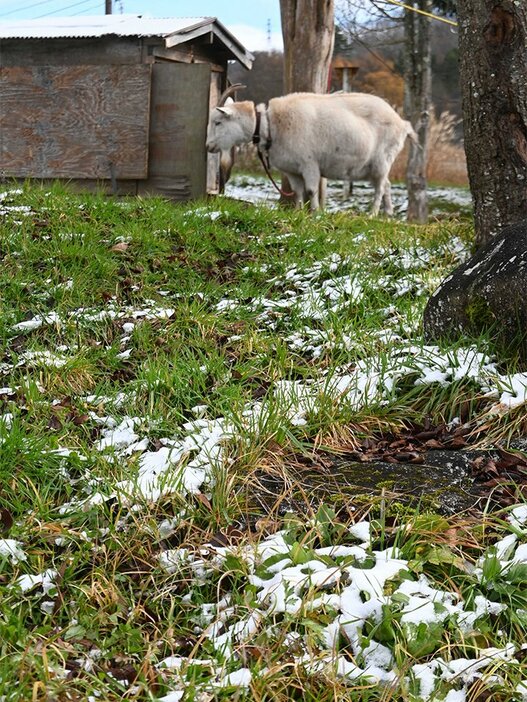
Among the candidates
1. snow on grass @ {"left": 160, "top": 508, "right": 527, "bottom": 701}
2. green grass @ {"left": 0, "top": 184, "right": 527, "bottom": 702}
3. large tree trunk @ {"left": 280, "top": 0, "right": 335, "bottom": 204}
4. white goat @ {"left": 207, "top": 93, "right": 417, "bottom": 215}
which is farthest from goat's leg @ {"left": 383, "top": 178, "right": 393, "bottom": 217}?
snow on grass @ {"left": 160, "top": 508, "right": 527, "bottom": 701}

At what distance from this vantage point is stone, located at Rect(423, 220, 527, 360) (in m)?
4.30

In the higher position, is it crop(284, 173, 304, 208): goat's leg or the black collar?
the black collar

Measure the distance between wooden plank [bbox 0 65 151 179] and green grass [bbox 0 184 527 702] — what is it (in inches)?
126

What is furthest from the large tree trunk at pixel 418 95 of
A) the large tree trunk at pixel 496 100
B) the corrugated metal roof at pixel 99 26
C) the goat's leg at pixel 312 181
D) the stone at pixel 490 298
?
the stone at pixel 490 298

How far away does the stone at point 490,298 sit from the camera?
4.30 meters

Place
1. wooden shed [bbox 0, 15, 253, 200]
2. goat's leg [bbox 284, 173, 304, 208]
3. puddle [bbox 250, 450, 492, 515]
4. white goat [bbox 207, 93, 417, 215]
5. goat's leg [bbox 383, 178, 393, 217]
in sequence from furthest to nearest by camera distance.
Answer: goat's leg [bbox 383, 178, 393, 217] → wooden shed [bbox 0, 15, 253, 200] → goat's leg [bbox 284, 173, 304, 208] → white goat [bbox 207, 93, 417, 215] → puddle [bbox 250, 450, 492, 515]

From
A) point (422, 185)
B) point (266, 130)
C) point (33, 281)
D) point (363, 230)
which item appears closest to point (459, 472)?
point (33, 281)

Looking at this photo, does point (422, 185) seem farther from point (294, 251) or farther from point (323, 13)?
point (294, 251)

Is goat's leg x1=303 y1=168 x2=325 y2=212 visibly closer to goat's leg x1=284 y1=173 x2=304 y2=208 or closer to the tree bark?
goat's leg x1=284 y1=173 x2=304 y2=208

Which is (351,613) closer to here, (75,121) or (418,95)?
(75,121)

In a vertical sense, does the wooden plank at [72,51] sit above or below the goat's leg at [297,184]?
above

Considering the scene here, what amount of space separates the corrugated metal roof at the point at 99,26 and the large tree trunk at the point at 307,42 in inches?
53.6

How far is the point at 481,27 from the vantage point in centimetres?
532

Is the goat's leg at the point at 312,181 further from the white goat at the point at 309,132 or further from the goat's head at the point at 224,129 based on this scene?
the goat's head at the point at 224,129
